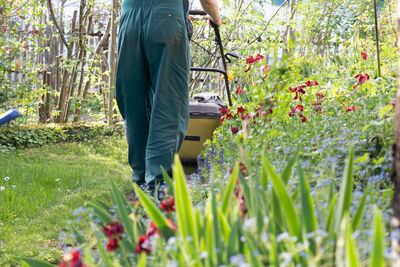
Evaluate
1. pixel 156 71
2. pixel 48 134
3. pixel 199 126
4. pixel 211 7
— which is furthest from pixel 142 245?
pixel 48 134

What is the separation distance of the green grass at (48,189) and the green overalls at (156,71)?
652mm

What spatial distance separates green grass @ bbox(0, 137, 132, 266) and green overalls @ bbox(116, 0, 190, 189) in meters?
0.65

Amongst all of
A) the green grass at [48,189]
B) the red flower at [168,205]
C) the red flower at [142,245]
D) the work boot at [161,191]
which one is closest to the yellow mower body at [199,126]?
the green grass at [48,189]

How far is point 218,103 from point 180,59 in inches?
73.6

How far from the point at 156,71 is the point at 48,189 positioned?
51.4 inches

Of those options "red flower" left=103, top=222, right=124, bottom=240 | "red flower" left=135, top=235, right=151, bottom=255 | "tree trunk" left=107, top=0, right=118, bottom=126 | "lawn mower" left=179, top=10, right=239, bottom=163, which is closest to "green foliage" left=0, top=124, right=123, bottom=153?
"tree trunk" left=107, top=0, right=118, bottom=126

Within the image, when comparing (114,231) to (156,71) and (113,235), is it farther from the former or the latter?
(156,71)

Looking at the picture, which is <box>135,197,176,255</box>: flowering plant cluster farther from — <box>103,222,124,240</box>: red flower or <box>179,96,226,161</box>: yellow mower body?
<box>179,96,226,161</box>: yellow mower body

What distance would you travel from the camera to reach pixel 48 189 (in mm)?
3506

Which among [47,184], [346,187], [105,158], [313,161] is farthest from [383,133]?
[105,158]

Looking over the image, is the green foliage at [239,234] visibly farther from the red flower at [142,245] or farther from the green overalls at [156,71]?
the green overalls at [156,71]

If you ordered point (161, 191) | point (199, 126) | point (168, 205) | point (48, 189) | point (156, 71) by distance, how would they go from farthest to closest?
point (199, 126) → point (48, 189) → point (156, 71) → point (161, 191) → point (168, 205)

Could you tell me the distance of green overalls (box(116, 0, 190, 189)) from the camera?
285cm

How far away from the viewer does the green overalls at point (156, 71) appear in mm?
2850
